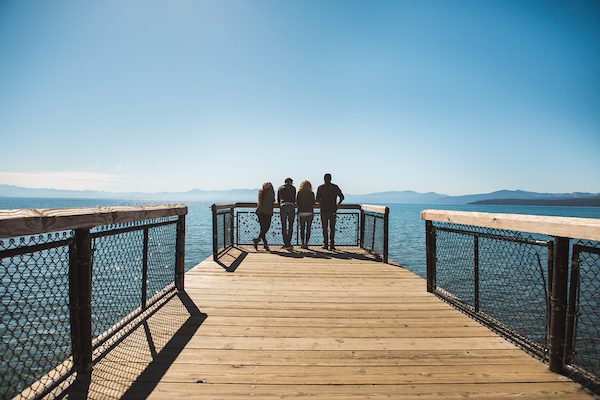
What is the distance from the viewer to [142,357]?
2.88 m

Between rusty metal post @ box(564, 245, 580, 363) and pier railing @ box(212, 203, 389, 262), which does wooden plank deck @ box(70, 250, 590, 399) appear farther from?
pier railing @ box(212, 203, 389, 262)

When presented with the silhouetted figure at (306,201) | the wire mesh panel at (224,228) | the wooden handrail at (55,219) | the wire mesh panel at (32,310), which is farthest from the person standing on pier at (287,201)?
the wooden handrail at (55,219)

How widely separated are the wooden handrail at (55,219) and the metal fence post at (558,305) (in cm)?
354

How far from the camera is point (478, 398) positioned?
2.37 meters

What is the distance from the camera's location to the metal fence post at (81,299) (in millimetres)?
2455

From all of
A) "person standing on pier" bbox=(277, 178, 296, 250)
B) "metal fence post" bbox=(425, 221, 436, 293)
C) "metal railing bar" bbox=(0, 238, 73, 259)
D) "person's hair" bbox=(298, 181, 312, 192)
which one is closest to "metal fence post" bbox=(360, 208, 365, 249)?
"person's hair" bbox=(298, 181, 312, 192)

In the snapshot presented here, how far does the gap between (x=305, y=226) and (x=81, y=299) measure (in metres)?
6.96

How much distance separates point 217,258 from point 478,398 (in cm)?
569

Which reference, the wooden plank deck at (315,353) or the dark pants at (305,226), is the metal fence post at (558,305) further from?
the dark pants at (305,226)

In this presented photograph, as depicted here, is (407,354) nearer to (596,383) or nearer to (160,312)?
(596,383)

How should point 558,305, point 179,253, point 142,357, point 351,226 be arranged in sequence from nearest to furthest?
point 558,305
point 142,357
point 179,253
point 351,226

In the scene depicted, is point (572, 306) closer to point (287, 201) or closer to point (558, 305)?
point (558, 305)

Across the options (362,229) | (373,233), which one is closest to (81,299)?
(373,233)

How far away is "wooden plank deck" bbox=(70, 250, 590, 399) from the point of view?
2457 mm
